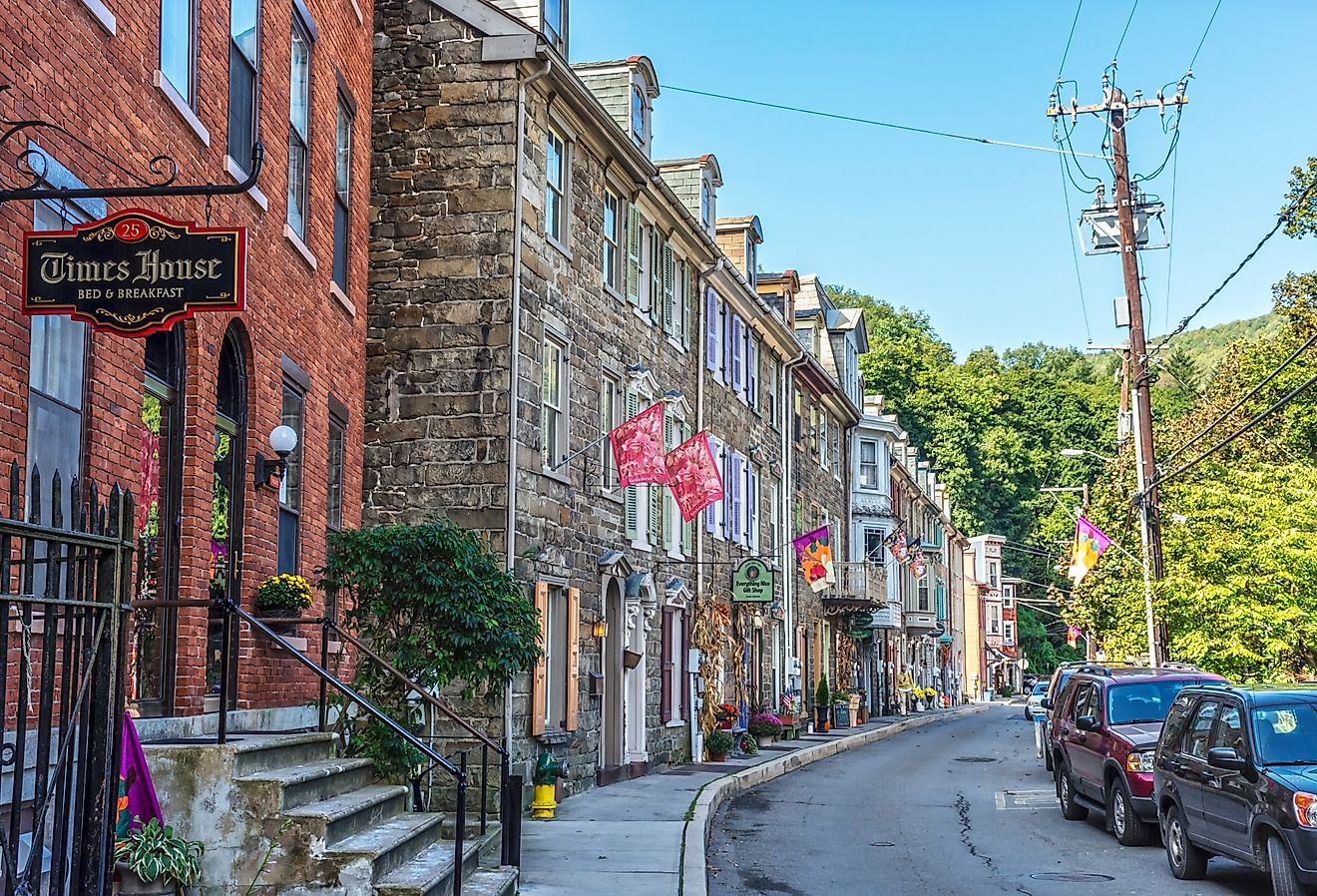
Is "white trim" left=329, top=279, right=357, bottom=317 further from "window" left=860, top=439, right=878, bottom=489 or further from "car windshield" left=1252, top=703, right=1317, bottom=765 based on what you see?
"window" left=860, top=439, right=878, bottom=489

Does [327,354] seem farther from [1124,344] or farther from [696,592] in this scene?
[1124,344]

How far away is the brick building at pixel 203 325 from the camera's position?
8.41 meters

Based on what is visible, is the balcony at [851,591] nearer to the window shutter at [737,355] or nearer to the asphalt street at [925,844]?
the window shutter at [737,355]

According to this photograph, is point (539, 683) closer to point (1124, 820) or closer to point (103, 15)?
point (1124, 820)

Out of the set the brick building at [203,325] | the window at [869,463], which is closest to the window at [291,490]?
the brick building at [203,325]

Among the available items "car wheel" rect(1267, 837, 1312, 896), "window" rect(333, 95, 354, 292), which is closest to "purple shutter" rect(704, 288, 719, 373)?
"window" rect(333, 95, 354, 292)

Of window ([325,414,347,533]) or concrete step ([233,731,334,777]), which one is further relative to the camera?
window ([325,414,347,533])

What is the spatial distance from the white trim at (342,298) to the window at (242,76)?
2738 millimetres

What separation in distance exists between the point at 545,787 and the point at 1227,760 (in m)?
8.01

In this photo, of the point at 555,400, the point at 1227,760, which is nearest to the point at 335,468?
the point at 555,400

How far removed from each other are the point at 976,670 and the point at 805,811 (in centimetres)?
7951

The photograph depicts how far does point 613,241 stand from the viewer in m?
21.9

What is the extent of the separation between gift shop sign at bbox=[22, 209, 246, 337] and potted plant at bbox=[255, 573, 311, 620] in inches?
180

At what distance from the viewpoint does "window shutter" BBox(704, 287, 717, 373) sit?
27.4m
